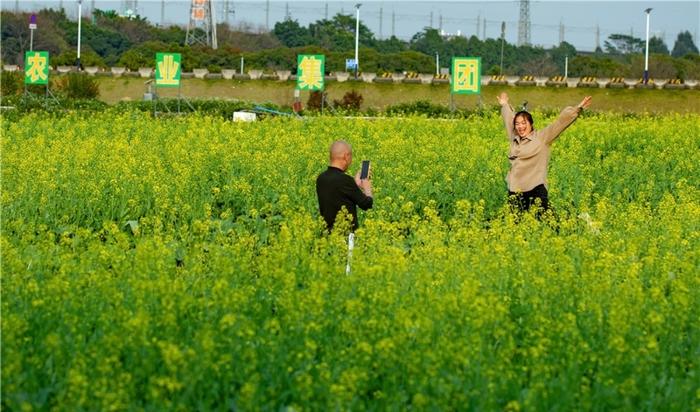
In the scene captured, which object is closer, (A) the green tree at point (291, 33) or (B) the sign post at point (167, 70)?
(B) the sign post at point (167, 70)

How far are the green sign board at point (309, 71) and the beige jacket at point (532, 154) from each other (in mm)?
24847

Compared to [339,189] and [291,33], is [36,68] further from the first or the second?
[291,33]

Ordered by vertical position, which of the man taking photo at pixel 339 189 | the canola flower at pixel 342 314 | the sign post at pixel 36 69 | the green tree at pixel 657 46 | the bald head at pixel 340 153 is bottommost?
the canola flower at pixel 342 314

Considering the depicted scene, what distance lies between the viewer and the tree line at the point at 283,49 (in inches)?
3177

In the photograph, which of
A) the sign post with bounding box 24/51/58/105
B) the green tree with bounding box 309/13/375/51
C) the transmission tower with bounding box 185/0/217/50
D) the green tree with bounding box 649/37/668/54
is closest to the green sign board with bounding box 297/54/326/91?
the sign post with bounding box 24/51/58/105

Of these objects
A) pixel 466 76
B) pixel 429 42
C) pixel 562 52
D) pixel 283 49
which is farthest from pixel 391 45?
pixel 466 76

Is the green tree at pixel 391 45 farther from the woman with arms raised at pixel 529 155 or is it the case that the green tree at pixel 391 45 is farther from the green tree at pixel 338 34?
the woman with arms raised at pixel 529 155

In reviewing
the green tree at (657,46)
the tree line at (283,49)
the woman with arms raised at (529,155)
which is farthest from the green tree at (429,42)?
the woman with arms raised at (529,155)

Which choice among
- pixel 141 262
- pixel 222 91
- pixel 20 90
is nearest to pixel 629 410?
pixel 141 262

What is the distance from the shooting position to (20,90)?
47.4m

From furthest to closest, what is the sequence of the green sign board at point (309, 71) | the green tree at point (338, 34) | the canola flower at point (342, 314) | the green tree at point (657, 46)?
the green tree at point (657, 46) < the green tree at point (338, 34) < the green sign board at point (309, 71) < the canola flower at point (342, 314)

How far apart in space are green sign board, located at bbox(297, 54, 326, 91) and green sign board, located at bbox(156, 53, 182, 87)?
3307 mm

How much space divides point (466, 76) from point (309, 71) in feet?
14.8

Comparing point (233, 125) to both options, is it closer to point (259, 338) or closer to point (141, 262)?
point (141, 262)
